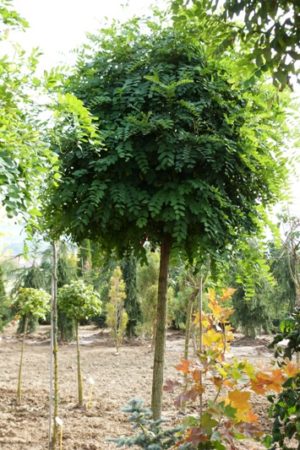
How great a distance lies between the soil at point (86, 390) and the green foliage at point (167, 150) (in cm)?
98

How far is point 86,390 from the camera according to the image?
23.3 ft

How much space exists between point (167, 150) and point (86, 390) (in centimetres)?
564

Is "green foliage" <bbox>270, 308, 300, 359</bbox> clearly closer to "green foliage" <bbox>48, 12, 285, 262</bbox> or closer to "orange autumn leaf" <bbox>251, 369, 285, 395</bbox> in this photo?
"orange autumn leaf" <bbox>251, 369, 285, 395</bbox>

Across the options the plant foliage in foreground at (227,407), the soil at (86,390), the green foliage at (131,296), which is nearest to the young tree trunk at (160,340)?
the soil at (86,390)

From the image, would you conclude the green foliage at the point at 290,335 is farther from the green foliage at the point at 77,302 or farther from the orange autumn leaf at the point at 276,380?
the green foliage at the point at 77,302

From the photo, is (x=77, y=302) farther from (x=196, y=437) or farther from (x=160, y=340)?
(x=196, y=437)

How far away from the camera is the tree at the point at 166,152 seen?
2527 mm

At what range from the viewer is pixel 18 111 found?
181 centimetres

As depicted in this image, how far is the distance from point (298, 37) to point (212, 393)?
6145 millimetres

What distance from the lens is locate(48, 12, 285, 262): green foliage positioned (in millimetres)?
2525

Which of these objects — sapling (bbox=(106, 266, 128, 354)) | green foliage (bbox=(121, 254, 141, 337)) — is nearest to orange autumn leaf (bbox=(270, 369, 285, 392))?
sapling (bbox=(106, 266, 128, 354))

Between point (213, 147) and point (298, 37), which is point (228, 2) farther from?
point (213, 147)

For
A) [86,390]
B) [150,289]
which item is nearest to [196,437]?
[86,390]

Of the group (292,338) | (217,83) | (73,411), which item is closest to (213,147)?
(217,83)
